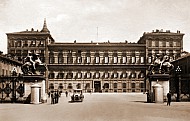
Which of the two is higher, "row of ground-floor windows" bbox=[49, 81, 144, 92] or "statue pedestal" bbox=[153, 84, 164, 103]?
"statue pedestal" bbox=[153, 84, 164, 103]

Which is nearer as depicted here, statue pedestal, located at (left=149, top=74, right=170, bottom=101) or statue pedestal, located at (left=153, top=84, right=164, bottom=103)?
statue pedestal, located at (left=153, top=84, right=164, bottom=103)

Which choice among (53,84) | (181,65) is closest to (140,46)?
(181,65)

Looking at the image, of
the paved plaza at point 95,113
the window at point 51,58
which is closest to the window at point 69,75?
the window at point 51,58

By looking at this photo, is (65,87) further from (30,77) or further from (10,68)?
(30,77)

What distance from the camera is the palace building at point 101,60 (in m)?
76.1

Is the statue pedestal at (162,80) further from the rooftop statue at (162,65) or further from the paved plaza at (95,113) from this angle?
the paved plaza at (95,113)

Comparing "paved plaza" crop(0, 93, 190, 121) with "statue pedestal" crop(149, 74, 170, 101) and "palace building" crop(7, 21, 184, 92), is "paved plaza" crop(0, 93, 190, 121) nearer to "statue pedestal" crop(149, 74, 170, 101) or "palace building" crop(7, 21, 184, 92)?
"statue pedestal" crop(149, 74, 170, 101)

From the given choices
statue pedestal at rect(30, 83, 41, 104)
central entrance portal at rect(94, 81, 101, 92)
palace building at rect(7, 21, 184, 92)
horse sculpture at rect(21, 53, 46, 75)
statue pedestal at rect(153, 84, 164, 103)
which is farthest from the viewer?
central entrance portal at rect(94, 81, 101, 92)

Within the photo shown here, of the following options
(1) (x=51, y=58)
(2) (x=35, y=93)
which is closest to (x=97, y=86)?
(1) (x=51, y=58)

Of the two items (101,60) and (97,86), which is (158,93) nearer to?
(97,86)

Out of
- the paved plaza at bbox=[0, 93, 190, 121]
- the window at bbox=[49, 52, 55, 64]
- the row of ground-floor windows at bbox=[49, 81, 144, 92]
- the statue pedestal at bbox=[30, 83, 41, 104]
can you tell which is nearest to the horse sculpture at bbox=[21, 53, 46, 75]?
the statue pedestal at bbox=[30, 83, 41, 104]

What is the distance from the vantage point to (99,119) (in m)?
14.7

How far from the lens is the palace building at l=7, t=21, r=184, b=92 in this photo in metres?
76.1

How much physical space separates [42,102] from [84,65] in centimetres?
4970
